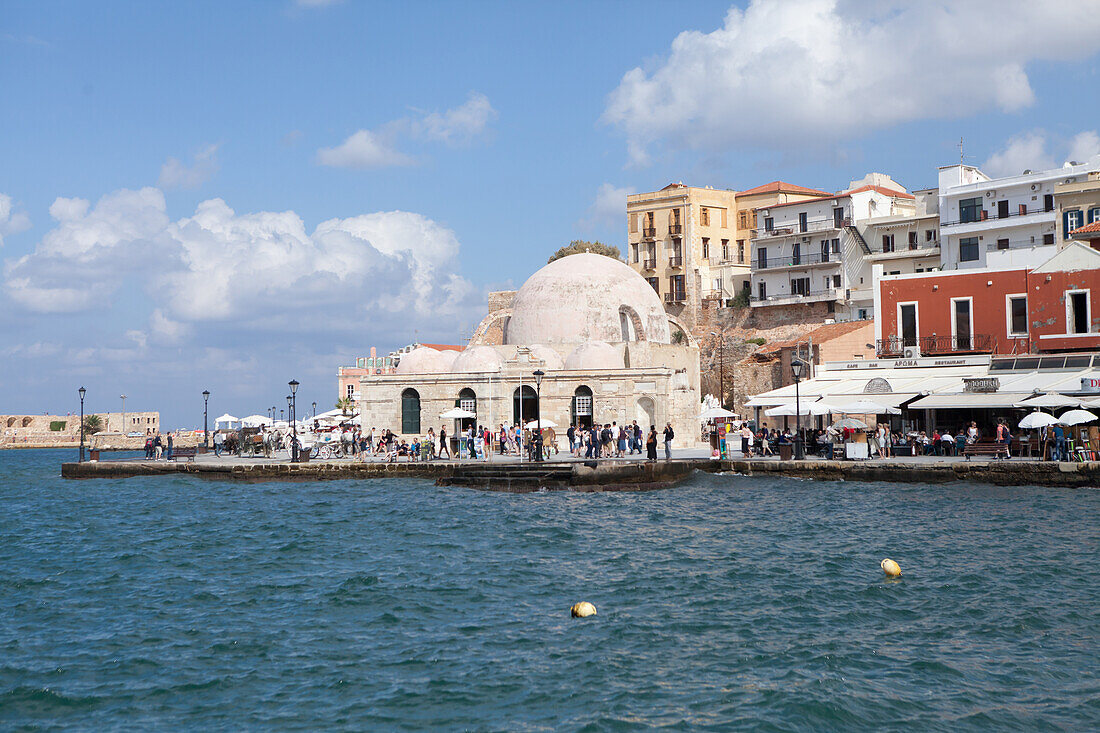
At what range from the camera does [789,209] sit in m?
57.8

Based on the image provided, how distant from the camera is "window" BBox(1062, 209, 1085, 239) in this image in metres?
41.6

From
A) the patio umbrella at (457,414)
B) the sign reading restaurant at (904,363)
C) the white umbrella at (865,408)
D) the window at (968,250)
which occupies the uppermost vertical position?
the window at (968,250)

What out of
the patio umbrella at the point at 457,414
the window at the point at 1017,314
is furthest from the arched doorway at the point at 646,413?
the window at the point at 1017,314

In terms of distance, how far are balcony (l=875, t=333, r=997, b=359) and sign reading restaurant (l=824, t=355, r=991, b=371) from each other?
487mm

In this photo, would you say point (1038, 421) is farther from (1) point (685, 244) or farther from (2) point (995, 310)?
(1) point (685, 244)

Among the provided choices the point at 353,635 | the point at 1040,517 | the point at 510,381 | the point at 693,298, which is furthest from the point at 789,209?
the point at 353,635

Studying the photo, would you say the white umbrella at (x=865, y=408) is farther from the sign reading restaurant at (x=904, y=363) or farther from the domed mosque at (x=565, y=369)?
the domed mosque at (x=565, y=369)

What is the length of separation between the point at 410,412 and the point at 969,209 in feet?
89.0

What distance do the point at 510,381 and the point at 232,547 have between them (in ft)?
67.3

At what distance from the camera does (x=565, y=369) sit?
38.9m

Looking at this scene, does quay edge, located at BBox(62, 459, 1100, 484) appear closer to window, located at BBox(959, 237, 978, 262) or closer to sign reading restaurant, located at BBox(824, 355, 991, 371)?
sign reading restaurant, located at BBox(824, 355, 991, 371)

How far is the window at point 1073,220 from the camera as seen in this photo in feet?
137

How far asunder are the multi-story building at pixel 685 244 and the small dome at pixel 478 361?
2161 centimetres

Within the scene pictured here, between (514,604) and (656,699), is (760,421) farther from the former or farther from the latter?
(656,699)
